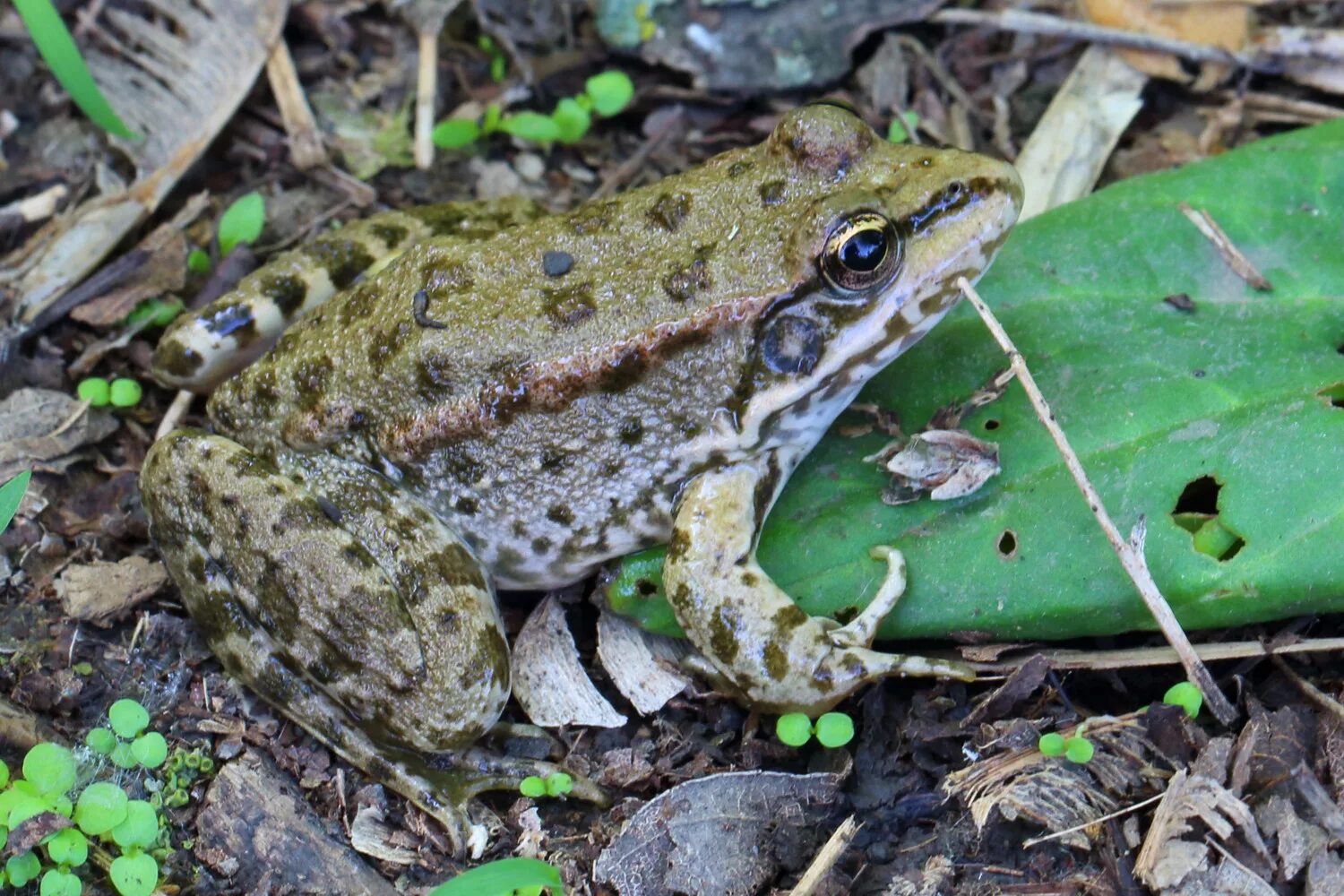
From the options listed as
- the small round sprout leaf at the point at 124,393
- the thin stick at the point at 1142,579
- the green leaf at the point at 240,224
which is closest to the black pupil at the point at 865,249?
the thin stick at the point at 1142,579

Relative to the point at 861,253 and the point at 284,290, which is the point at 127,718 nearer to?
the point at 284,290

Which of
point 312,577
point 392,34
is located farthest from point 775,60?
point 312,577

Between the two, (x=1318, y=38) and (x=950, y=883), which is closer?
(x=950, y=883)

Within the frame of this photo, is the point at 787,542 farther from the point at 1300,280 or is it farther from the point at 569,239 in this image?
the point at 1300,280

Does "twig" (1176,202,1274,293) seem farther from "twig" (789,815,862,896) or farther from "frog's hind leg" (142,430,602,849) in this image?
"frog's hind leg" (142,430,602,849)

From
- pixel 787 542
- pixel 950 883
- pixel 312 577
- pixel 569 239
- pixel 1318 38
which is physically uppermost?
pixel 569 239

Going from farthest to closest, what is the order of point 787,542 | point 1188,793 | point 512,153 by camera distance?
point 512,153 → point 787,542 → point 1188,793

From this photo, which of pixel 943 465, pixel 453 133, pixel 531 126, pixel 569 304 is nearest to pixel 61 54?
pixel 453 133
